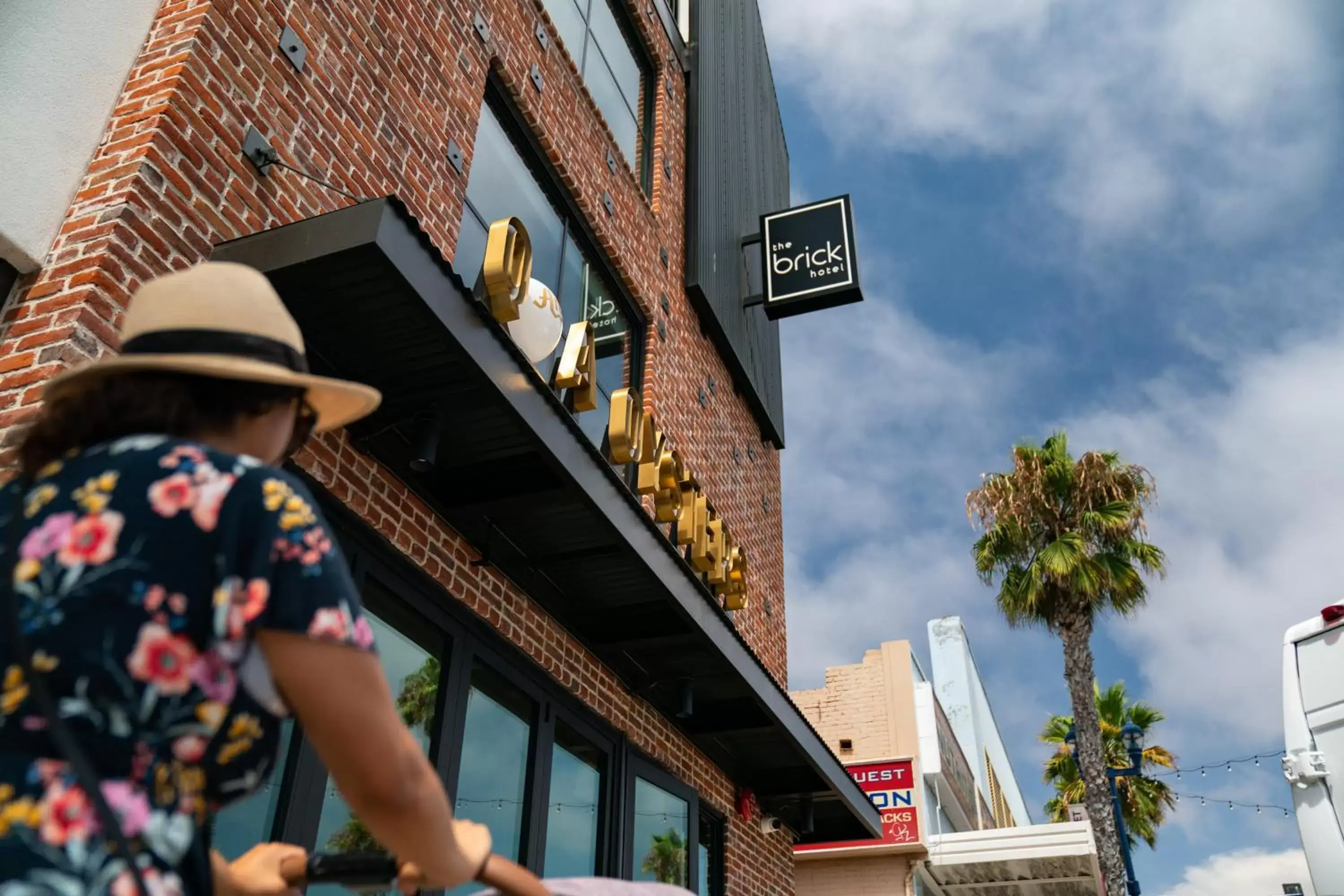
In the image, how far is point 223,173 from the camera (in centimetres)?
451

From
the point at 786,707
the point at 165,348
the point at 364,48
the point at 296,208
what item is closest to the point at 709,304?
the point at 786,707

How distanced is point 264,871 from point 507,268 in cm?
450

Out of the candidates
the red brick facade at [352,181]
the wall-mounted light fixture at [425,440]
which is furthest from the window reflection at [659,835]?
the wall-mounted light fixture at [425,440]

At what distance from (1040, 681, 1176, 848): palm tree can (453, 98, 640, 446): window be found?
1839 centimetres

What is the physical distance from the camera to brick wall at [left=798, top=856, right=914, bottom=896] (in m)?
17.5

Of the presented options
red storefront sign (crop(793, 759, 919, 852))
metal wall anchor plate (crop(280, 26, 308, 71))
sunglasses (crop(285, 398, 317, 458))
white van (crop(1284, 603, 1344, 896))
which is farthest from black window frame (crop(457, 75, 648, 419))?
red storefront sign (crop(793, 759, 919, 852))

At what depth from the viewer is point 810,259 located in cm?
1299

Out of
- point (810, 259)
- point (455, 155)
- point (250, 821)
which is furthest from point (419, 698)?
point (810, 259)

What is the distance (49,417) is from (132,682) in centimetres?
43

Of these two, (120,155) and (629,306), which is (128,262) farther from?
(629,306)

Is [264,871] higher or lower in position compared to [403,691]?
lower

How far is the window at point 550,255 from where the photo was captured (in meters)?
7.20

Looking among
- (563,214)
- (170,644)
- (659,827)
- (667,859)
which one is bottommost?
(170,644)

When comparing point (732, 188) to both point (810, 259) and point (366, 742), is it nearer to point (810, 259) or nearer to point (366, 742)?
point (810, 259)
